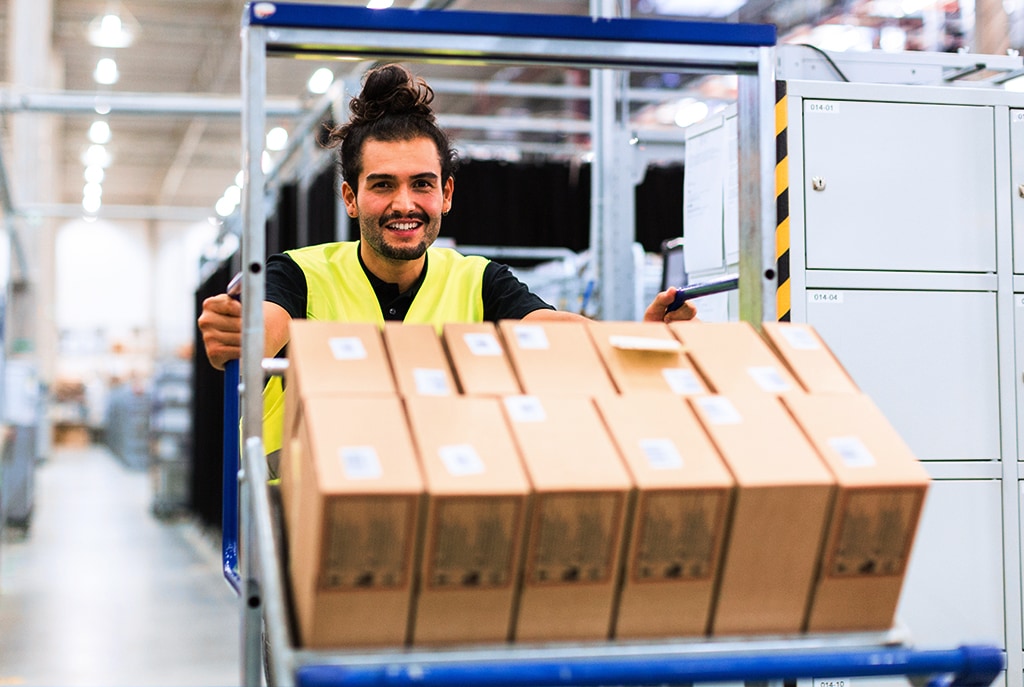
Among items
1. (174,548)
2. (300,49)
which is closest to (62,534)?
(174,548)

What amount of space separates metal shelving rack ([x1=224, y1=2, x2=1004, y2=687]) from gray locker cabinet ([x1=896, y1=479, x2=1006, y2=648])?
5.14 ft

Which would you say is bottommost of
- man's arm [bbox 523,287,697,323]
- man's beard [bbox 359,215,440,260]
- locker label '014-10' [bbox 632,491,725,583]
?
locker label '014-10' [bbox 632,491,725,583]

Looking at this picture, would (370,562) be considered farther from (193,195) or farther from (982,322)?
(193,195)

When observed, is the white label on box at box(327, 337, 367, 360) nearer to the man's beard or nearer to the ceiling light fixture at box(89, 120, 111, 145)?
the man's beard

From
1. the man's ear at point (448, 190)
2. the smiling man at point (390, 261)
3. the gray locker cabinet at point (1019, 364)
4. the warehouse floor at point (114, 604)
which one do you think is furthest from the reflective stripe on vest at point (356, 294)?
the warehouse floor at point (114, 604)

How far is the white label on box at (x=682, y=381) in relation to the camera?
190cm

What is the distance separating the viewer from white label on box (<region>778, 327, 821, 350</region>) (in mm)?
2049

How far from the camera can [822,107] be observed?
344 centimetres

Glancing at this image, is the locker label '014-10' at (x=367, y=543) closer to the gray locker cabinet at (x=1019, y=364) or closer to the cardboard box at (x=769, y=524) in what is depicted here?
the cardboard box at (x=769, y=524)

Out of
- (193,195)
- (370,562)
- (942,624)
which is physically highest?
(193,195)

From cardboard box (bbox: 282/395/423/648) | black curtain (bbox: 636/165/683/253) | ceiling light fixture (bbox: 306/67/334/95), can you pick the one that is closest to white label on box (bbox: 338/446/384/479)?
cardboard box (bbox: 282/395/423/648)

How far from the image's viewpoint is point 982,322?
3535 mm

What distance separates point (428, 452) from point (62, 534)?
10691 millimetres

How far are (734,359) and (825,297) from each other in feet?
5.02
